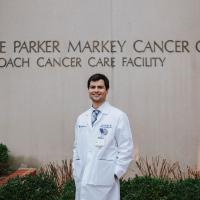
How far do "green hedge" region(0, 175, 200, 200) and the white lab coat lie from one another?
4.48 feet

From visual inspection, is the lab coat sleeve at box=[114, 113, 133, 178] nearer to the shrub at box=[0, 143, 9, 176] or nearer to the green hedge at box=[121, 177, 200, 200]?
the green hedge at box=[121, 177, 200, 200]

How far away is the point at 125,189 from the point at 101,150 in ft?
5.61

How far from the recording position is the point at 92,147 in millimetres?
4352

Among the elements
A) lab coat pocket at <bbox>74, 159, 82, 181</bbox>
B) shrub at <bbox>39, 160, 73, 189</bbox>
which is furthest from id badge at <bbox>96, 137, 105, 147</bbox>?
shrub at <bbox>39, 160, 73, 189</bbox>

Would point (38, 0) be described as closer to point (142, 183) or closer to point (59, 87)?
point (59, 87)

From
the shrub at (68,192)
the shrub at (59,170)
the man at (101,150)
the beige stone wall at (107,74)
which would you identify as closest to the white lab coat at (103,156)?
the man at (101,150)

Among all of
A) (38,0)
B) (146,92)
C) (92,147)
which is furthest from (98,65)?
(92,147)

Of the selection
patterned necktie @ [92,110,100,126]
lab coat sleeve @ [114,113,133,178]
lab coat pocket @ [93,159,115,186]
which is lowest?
lab coat pocket @ [93,159,115,186]

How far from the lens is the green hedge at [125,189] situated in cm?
565

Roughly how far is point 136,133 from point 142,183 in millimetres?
1821

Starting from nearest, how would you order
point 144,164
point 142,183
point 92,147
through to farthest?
point 92,147 → point 142,183 → point 144,164

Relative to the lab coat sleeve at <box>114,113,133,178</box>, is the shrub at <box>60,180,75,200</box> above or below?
below

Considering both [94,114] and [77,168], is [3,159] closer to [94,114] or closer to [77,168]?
[77,168]

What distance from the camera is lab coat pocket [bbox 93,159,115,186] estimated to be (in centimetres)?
431
